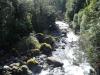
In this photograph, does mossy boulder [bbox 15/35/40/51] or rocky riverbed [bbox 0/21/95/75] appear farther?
mossy boulder [bbox 15/35/40/51]

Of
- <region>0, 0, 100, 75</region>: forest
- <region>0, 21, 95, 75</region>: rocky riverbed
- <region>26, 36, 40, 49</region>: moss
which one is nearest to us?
<region>0, 0, 100, 75</region>: forest

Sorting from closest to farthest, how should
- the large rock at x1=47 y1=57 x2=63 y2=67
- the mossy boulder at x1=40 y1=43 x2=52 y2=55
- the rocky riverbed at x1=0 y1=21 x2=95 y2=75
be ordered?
1. the rocky riverbed at x1=0 y1=21 x2=95 y2=75
2. the large rock at x1=47 y1=57 x2=63 y2=67
3. the mossy boulder at x1=40 y1=43 x2=52 y2=55

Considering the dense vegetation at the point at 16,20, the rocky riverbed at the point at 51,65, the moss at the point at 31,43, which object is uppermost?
the dense vegetation at the point at 16,20

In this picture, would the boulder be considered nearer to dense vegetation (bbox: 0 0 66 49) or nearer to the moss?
dense vegetation (bbox: 0 0 66 49)

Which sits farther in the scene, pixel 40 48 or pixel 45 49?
pixel 40 48

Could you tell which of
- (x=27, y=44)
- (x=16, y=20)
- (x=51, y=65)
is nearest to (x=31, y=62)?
(x=51, y=65)

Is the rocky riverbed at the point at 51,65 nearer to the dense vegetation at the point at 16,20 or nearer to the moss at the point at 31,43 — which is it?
the moss at the point at 31,43

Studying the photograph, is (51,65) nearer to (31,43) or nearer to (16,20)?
(31,43)

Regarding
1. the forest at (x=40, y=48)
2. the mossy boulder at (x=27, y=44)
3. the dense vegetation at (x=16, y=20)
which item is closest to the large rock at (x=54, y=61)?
the forest at (x=40, y=48)

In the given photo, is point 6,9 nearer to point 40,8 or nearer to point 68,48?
point 68,48

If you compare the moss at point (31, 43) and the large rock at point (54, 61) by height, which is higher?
the moss at point (31, 43)

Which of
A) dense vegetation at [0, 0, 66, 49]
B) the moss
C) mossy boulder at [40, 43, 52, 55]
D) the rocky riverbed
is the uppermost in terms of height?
dense vegetation at [0, 0, 66, 49]

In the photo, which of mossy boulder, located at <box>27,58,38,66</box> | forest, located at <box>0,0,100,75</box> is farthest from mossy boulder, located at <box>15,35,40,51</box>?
mossy boulder, located at <box>27,58,38,66</box>

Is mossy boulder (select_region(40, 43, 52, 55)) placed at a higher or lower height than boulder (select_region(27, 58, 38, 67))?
higher
